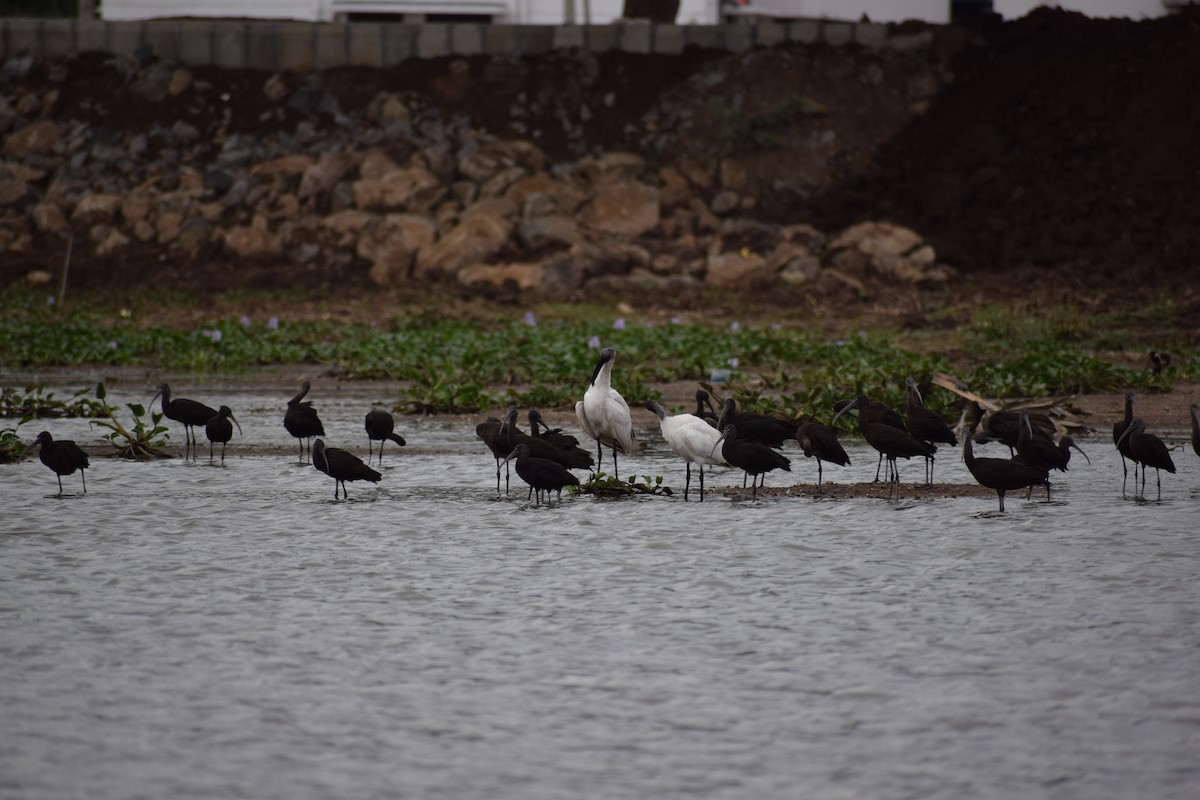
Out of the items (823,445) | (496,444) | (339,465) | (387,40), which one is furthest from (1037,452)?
(387,40)

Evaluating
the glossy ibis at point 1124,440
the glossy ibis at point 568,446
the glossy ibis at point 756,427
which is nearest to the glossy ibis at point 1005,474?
the glossy ibis at point 1124,440

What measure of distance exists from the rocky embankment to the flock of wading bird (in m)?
16.5

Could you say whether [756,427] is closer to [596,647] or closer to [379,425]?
[379,425]

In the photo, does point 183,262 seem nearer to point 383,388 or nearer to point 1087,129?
point 383,388

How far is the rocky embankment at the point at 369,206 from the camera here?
101 feet

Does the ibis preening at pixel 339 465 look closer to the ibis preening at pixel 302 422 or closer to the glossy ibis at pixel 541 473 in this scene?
the glossy ibis at pixel 541 473

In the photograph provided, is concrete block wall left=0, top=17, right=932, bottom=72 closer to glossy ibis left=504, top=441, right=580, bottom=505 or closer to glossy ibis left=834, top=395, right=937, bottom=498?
glossy ibis left=834, top=395, right=937, bottom=498

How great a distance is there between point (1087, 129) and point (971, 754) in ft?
98.2

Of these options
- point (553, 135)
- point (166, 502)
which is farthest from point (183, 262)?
point (166, 502)

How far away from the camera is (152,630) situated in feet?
26.1

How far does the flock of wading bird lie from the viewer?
1134cm

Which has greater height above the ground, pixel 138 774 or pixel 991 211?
pixel 991 211

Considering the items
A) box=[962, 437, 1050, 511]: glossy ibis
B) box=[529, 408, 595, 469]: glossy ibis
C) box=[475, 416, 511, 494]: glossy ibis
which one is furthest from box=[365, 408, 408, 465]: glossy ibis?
box=[962, 437, 1050, 511]: glossy ibis

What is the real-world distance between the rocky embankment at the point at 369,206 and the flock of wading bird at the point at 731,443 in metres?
16.5
